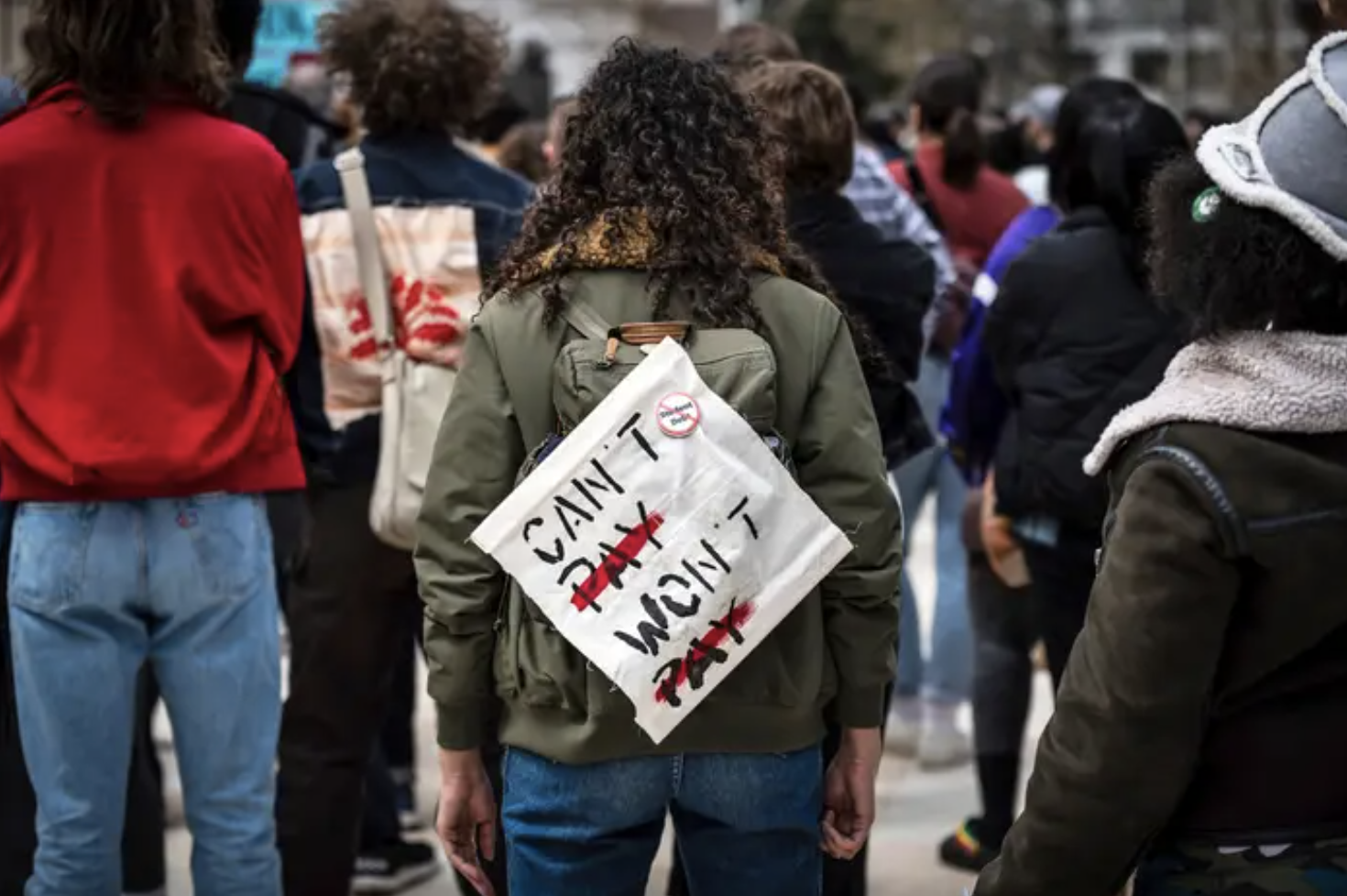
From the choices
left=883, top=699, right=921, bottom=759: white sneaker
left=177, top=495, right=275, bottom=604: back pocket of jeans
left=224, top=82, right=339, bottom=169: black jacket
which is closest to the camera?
left=177, top=495, right=275, bottom=604: back pocket of jeans

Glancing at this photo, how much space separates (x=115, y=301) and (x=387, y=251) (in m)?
1.02

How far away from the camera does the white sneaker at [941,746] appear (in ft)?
24.2

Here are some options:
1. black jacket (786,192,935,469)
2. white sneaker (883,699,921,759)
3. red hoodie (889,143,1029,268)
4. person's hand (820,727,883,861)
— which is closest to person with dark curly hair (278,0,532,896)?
black jacket (786,192,935,469)

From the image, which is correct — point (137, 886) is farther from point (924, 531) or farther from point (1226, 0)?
point (1226, 0)

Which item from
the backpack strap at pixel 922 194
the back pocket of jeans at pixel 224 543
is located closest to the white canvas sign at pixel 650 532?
the back pocket of jeans at pixel 224 543

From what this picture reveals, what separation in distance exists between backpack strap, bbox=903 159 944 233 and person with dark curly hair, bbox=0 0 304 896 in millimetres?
4104

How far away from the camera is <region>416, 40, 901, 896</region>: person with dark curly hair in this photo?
133 inches

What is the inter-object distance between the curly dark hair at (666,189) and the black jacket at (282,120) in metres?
2.41

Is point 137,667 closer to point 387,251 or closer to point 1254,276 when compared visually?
point 387,251

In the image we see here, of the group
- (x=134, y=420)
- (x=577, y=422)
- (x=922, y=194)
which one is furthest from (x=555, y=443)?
(x=922, y=194)

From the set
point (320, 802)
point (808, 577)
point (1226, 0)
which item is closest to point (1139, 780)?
point (808, 577)

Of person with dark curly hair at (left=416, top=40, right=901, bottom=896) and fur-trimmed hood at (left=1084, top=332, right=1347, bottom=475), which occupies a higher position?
fur-trimmed hood at (left=1084, top=332, right=1347, bottom=475)

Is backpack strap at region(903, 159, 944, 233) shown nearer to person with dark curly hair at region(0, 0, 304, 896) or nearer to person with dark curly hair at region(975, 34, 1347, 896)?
person with dark curly hair at region(0, 0, 304, 896)

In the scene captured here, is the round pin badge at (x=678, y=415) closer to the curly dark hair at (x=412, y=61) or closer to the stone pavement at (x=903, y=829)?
the curly dark hair at (x=412, y=61)
